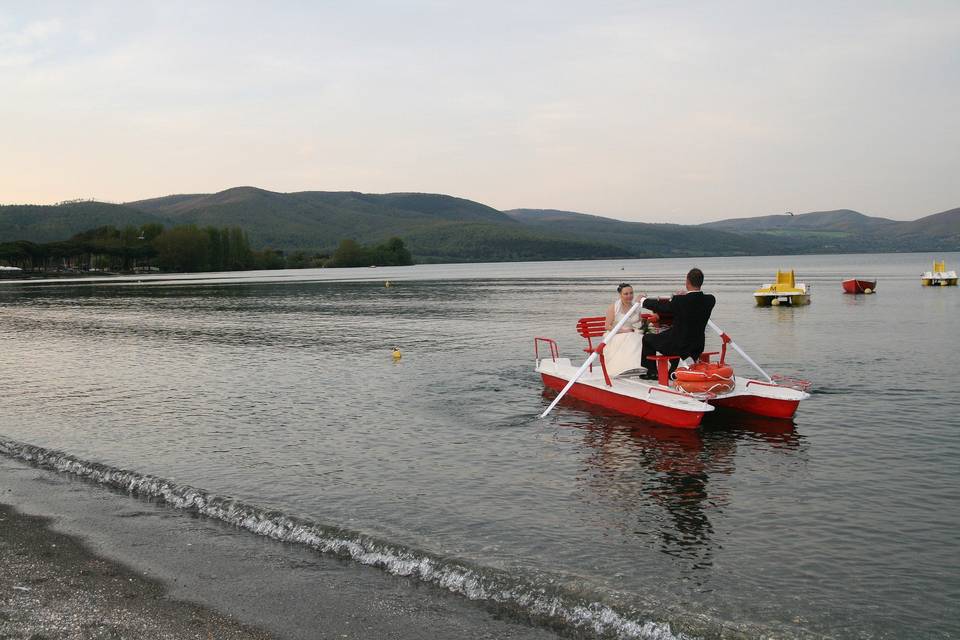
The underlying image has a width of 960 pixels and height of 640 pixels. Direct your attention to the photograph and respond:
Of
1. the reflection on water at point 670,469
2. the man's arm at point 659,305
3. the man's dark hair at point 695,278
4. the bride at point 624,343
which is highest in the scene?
the man's dark hair at point 695,278

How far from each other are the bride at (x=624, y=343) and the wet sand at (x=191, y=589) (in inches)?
406

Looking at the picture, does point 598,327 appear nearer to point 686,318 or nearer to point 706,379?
point 686,318

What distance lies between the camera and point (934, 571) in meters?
A: 9.02

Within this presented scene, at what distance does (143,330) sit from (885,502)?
134 feet

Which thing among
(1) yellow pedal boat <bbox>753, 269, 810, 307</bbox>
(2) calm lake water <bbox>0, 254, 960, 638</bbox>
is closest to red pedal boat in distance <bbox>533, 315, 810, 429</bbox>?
(2) calm lake water <bbox>0, 254, 960, 638</bbox>

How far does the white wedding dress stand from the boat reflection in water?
3.86 ft

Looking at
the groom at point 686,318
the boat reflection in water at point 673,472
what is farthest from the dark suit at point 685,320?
the boat reflection in water at point 673,472

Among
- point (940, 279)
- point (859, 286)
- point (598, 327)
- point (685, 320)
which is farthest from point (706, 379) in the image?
point (940, 279)

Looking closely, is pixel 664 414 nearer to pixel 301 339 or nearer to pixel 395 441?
pixel 395 441

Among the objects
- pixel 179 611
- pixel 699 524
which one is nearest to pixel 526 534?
pixel 699 524

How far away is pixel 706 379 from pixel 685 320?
4.43 feet

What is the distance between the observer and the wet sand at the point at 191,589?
777 centimetres

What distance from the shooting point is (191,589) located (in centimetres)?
869

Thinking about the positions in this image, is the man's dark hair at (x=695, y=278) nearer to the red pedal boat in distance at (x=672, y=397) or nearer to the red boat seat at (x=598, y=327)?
the red pedal boat in distance at (x=672, y=397)
